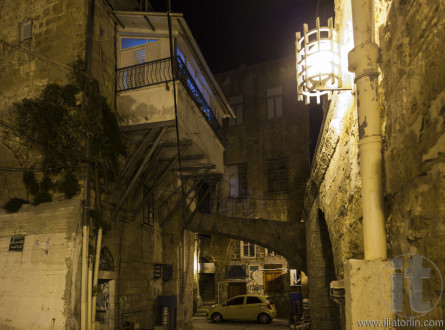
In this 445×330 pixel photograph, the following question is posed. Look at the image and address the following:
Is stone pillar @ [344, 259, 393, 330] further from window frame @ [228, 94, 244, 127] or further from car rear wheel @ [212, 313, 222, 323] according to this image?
window frame @ [228, 94, 244, 127]

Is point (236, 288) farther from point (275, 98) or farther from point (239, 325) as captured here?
point (275, 98)

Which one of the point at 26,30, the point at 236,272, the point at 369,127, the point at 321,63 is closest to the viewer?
the point at 369,127

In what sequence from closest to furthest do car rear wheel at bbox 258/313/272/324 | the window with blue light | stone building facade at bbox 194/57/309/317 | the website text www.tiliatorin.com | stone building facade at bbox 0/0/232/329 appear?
the website text www.tiliatorin.com → stone building facade at bbox 0/0/232/329 → the window with blue light → car rear wheel at bbox 258/313/272/324 → stone building facade at bbox 194/57/309/317

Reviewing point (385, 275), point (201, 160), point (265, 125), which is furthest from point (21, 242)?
point (265, 125)

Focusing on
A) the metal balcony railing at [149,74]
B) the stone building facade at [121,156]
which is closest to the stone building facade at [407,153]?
the stone building facade at [121,156]

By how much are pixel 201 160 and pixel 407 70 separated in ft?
36.7

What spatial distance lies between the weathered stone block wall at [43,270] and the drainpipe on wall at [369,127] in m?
7.02

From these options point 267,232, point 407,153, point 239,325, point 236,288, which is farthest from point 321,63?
point 236,288

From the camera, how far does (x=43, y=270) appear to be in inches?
342

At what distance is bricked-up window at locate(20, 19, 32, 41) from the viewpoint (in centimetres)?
1074

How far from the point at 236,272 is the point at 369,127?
24809mm

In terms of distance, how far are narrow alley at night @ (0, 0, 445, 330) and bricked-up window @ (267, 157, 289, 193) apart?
23.3 feet

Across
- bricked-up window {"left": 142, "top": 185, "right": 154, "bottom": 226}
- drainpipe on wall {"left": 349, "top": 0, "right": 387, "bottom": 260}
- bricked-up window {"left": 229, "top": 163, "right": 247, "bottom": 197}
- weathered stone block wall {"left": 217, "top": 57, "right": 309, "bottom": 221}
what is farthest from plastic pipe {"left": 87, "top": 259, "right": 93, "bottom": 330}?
bricked-up window {"left": 229, "top": 163, "right": 247, "bottom": 197}

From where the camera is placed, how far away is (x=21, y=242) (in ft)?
29.9
